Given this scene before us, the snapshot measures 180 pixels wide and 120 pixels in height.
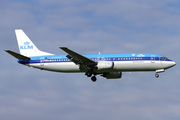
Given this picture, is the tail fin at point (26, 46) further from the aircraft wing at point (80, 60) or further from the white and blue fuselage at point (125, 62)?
the aircraft wing at point (80, 60)

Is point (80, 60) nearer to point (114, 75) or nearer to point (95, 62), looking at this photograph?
point (95, 62)

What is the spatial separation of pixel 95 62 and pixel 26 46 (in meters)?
14.6

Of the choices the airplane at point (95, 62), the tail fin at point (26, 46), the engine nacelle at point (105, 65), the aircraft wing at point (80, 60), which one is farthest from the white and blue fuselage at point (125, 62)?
the tail fin at point (26, 46)

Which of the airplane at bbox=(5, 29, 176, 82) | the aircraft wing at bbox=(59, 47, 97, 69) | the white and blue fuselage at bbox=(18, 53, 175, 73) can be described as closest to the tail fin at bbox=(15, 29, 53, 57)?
the airplane at bbox=(5, 29, 176, 82)

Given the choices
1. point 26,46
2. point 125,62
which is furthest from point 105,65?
point 26,46

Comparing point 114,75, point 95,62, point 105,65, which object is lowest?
point 114,75

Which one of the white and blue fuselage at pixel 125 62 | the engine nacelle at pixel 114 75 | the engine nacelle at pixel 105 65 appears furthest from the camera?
the engine nacelle at pixel 114 75

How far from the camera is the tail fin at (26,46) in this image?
214 feet

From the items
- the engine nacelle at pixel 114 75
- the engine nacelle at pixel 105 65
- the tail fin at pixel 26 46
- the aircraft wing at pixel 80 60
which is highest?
the tail fin at pixel 26 46

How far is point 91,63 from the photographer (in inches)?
2362

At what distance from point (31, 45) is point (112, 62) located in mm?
16555

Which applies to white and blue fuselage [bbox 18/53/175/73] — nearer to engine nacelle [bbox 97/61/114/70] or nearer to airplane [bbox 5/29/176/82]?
airplane [bbox 5/29/176/82]

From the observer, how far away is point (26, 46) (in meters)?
66.8

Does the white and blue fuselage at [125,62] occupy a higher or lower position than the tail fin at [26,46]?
lower
